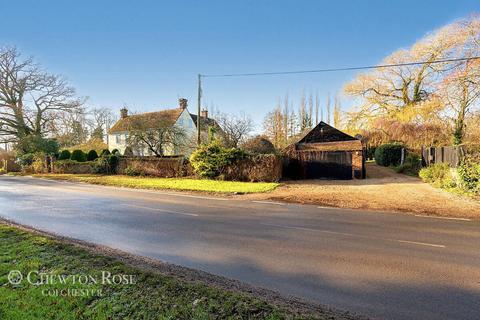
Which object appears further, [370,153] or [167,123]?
[370,153]

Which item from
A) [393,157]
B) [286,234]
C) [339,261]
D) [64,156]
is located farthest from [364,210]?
[64,156]

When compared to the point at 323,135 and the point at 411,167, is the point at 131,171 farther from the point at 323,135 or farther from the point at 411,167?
the point at 411,167

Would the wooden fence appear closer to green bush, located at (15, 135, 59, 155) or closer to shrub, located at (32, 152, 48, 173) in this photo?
shrub, located at (32, 152, 48, 173)

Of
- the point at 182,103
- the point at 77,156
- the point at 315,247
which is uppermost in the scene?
the point at 182,103

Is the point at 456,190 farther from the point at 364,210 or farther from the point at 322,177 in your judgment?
the point at 322,177

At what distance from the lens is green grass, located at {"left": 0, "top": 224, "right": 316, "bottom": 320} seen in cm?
302

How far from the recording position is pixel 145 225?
7.57 meters

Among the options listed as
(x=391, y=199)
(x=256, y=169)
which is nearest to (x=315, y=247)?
(x=391, y=199)

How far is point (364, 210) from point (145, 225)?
785 cm

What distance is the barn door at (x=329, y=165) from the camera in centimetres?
1959

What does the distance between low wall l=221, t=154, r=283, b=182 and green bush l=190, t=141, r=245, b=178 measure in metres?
0.43

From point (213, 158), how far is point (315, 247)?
14089 millimetres

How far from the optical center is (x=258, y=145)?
2192 cm

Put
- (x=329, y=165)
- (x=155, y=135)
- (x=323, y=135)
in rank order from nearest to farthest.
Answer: (x=329, y=165), (x=323, y=135), (x=155, y=135)
